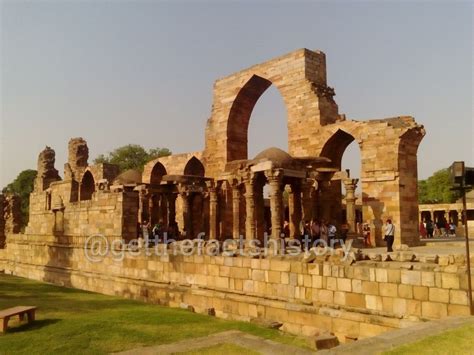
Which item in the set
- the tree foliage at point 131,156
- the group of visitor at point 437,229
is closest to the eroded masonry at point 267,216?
the group of visitor at point 437,229

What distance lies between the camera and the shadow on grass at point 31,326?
771cm

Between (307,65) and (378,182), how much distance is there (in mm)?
6501

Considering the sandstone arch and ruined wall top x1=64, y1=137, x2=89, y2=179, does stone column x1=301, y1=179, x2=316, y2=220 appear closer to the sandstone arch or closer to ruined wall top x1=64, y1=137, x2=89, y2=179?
the sandstone arch

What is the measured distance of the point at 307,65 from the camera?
19.2 meters

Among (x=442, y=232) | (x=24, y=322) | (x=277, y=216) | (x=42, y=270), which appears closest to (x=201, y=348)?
(x=24, y=322)

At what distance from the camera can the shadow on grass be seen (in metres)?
7.71

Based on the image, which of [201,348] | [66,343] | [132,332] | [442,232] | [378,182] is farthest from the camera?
[442,232]

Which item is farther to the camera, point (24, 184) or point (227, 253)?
point (24, 184)

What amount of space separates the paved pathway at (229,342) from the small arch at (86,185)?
23.1 m

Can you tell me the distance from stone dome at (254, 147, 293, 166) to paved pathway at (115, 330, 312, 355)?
9294 mm

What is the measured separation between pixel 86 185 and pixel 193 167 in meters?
7.31

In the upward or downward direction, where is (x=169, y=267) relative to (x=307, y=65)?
downward

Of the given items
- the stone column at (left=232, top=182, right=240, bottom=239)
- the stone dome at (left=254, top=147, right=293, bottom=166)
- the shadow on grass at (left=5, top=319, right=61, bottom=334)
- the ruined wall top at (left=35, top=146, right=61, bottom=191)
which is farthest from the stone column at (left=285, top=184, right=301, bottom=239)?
the ruined wall top at (left=35, top=146, right=61, bottom=191)

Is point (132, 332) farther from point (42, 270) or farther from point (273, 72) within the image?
point (273, 72)
